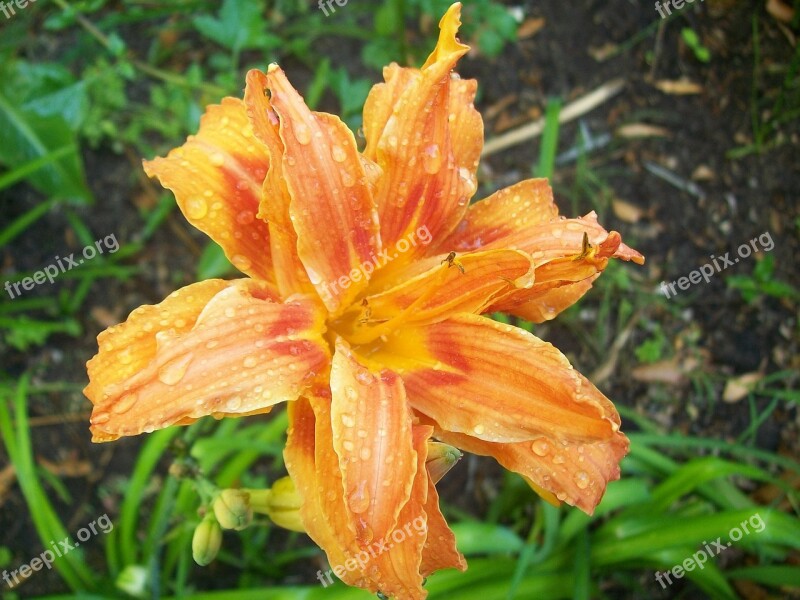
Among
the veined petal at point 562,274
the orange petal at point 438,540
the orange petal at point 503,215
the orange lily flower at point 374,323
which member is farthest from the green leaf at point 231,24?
→ the orange petal at point 438,540

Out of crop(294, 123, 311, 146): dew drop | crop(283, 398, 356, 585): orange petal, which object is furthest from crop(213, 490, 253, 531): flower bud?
crop(294, 123, 311, 146): dew drop

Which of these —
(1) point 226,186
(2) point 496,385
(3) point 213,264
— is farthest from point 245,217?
(3) point 213,264

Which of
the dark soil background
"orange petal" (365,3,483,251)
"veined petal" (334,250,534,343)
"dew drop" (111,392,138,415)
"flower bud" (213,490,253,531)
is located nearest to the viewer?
"dew drop" (111,392,138,415)

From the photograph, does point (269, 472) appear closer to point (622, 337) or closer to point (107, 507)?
point (107, 507)

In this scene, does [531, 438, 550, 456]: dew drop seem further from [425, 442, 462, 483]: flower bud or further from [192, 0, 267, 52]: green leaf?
[192, 0, 267, 52]: green leaf

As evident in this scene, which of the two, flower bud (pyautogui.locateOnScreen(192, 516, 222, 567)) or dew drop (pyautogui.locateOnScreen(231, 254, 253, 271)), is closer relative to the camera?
dew drop (pyautogui.locateOnScreen(231, 254, 253, 271))
